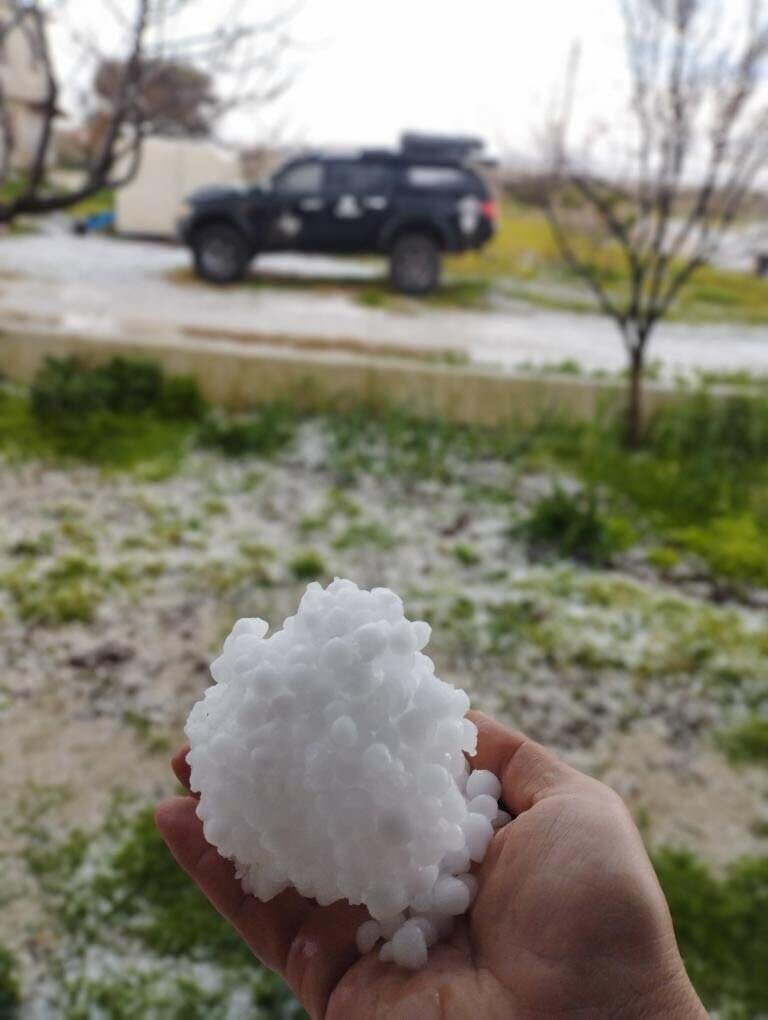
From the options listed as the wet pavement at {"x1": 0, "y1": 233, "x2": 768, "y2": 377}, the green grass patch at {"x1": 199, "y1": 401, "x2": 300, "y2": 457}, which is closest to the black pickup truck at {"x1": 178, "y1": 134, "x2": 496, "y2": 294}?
the wet pavement at {"x1": 0, "y1": 233, "x2": 768, "y2": 377}

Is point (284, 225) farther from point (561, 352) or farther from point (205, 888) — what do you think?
point (205, 888)

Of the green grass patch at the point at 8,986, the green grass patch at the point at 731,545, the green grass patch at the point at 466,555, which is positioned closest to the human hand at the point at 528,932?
the green grass patch at the point at 8,986

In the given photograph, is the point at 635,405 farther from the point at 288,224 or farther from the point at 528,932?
the point at 288,224

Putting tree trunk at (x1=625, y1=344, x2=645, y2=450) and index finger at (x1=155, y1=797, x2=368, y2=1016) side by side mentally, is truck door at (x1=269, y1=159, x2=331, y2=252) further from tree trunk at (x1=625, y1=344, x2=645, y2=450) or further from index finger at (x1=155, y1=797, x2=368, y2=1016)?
index finger at (x1=155, y1=797, x2=368, y2=1016)

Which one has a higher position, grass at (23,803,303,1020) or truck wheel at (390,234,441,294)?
truck wheel at (390,234,441,294)

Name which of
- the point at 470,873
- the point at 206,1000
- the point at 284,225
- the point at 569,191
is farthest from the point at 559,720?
the point at 284,225

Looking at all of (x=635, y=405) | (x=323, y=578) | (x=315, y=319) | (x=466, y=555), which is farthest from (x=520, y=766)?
(x=315, y=319)
